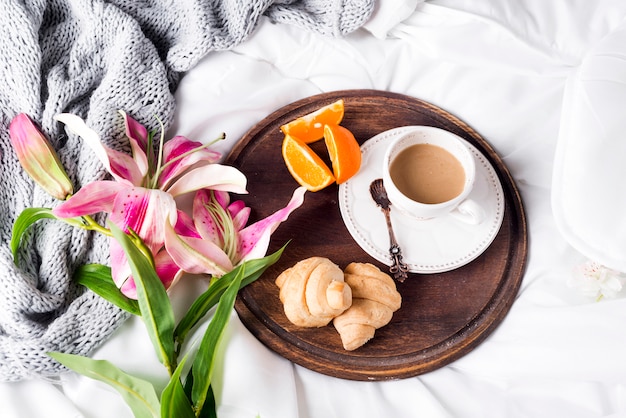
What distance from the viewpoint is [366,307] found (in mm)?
946

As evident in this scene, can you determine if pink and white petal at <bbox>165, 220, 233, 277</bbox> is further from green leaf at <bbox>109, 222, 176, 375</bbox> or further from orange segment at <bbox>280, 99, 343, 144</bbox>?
orange segment at <bbox>280, 99, 343, 144</bbox>

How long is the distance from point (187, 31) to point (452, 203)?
1.86 feet

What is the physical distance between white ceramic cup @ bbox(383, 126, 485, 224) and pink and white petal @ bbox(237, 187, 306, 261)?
0.49 ft

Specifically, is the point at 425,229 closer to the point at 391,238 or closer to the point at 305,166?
the point at 391,238

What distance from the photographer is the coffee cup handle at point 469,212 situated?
986 mm

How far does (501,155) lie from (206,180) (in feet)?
1.78

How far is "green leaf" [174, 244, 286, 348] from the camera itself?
922 mm

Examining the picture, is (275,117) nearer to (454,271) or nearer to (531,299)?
(454,271)

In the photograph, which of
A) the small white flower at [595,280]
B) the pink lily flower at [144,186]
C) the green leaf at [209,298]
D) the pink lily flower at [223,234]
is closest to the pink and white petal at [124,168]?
the pink lily flower at [144,186]

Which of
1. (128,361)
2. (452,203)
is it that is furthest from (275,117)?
(128,361)

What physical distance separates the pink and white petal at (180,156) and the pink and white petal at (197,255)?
130mm

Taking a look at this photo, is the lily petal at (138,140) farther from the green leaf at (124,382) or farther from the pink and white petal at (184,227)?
the green leaf at (124,382)

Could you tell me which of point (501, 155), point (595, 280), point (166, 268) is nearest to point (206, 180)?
point (166, 268)

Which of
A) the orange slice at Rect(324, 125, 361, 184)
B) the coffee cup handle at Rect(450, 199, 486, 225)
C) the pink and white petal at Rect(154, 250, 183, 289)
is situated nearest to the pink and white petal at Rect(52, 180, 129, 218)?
the pink and white petal at Rect(154, 250, 183, 289)
